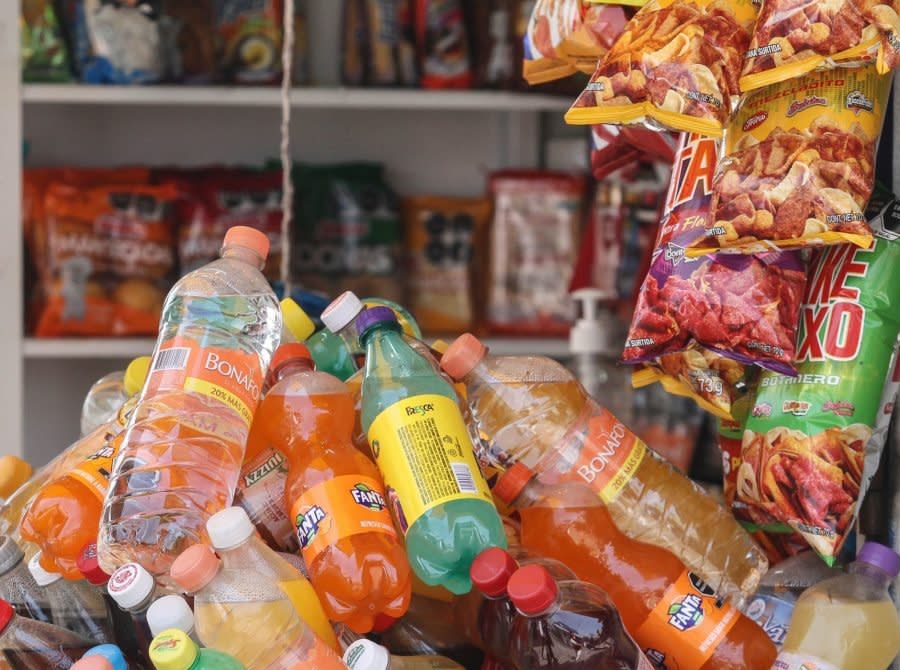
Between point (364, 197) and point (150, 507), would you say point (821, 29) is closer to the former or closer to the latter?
point (150, 507)

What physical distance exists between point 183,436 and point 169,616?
0.20 metres

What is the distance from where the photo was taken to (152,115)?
3.19 meters

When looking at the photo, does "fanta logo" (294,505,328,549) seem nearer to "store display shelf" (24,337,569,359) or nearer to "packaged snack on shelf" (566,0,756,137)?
"packaged snack on shelf" (566,0,756,137)

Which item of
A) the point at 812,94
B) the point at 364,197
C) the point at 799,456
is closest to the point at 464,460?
the point at 799,456

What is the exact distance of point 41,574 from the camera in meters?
1.01

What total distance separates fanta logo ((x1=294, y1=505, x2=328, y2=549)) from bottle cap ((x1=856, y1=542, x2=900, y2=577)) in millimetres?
489

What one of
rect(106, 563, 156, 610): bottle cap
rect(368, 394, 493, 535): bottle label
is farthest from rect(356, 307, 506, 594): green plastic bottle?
rect(106, 563, 156, 610): bottle cap

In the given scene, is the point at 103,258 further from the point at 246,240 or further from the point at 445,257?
the point at 246,240

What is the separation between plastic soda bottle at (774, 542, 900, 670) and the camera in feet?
3.19

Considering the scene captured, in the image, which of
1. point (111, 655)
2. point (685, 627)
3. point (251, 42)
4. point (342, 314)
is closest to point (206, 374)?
point (342, 314)

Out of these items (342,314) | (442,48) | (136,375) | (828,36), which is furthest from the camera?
(442,48)

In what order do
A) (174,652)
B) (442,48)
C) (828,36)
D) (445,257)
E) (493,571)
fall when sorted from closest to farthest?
(174,652) → (493,571) → (828,36) → (442,48) → (445,257)

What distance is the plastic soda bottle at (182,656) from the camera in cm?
77

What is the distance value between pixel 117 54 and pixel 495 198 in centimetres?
99
